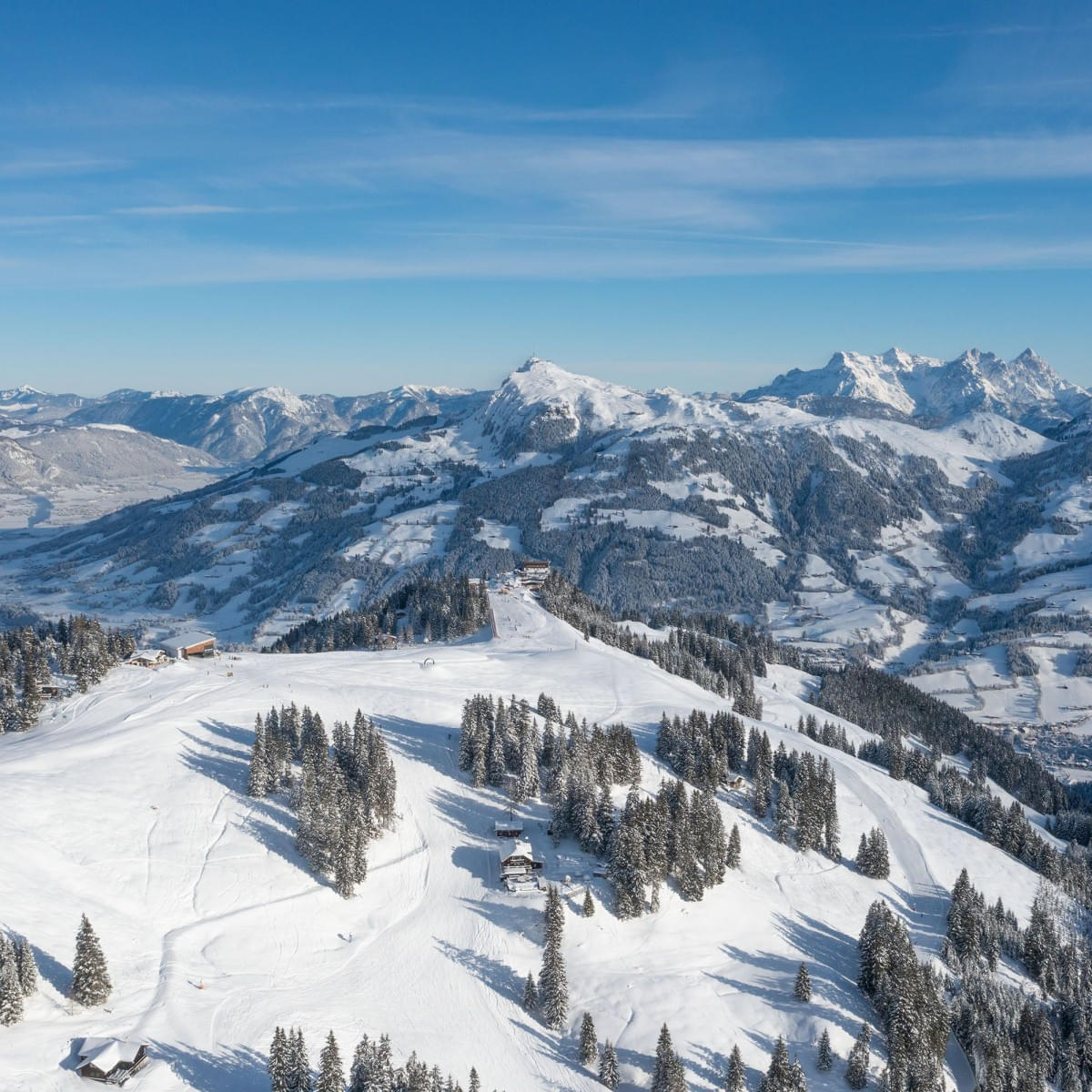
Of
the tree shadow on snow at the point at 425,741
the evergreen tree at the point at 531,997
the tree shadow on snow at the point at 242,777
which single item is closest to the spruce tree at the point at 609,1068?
the evergreen tree at the point at 531,997

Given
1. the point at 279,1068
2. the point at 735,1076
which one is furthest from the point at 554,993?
the point at 279,1068

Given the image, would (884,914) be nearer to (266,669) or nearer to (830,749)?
(830,749)

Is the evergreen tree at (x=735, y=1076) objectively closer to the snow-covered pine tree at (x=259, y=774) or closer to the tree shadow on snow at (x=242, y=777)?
the tree shadow on snow at (x=242, y=777)

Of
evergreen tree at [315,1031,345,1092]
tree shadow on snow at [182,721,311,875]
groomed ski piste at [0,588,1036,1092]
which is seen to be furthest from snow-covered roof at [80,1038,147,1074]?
tree shadow on snow at [182,721,311,875]

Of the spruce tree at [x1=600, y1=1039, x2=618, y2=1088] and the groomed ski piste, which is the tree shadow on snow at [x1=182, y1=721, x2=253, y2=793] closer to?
the groomed ski piste

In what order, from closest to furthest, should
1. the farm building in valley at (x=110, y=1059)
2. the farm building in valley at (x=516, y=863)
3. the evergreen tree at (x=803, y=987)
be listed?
the farm building in valley at (x=110, y=1059) < the evergreen tree at (x=803, y=987) < the farm building in valley at (x=516, y=863)

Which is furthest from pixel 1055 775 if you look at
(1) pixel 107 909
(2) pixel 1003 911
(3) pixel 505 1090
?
(1) pixel 107 909
